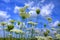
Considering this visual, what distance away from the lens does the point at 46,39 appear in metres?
0.80

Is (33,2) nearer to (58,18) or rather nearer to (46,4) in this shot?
(46,4)

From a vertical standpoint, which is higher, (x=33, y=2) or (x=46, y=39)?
(x=33, y=2)

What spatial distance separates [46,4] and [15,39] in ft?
3.26

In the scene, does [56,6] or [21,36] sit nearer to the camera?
[21,36]

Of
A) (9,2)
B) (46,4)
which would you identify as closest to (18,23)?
(9,2)

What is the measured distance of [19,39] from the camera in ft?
4.12

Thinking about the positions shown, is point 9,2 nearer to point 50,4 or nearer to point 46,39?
point 50,4

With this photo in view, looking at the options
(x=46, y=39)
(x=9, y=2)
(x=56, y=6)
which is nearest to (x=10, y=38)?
(x=46, y=39)

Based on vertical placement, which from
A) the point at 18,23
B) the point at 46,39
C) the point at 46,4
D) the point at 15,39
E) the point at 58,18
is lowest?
the point at 46,39

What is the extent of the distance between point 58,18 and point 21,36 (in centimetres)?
109

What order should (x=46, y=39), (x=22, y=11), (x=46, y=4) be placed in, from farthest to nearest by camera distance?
(x=46, y=4), (x=22, y=11), (x=46, y=39)

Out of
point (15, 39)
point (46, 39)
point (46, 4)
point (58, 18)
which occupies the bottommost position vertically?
point (46, 39)

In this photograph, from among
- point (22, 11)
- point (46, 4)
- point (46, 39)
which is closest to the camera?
point (46, 39)

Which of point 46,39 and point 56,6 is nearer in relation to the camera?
point 46,39
